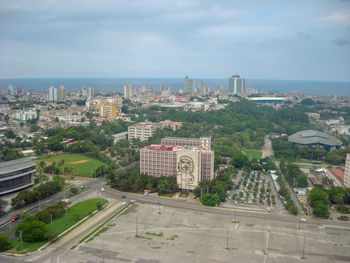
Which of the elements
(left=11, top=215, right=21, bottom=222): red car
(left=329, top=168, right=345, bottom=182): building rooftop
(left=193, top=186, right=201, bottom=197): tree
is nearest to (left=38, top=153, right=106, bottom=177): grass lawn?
(left=11, top=215, right=21, bottom=222): red car

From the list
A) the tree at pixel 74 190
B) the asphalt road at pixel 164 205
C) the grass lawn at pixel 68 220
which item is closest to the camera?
the asphalt road at pixel 164 205

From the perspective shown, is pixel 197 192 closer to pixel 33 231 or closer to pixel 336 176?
pixel 33 231

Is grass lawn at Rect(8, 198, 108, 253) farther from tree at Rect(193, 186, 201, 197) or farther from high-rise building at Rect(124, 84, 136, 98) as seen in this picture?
high-rise building at Rect(124, 84, 136, 98)

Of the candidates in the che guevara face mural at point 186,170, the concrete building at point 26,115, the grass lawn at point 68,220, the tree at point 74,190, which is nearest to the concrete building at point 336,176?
the che guevara face mural at point 186,170

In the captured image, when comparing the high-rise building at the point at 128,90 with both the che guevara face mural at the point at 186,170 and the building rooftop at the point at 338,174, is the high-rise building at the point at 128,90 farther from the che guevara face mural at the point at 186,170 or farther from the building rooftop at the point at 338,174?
the building rooftop at the point at 338,174

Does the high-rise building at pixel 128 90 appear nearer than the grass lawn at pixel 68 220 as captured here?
No

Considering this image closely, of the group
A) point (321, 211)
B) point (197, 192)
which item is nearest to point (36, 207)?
point (197, 192)
